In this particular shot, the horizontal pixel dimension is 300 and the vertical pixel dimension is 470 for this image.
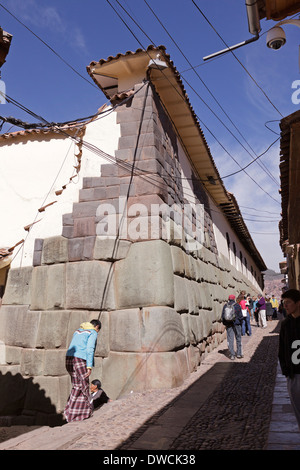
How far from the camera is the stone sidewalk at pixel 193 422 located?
329 centimetres

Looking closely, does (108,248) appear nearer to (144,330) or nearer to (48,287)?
(48,287)

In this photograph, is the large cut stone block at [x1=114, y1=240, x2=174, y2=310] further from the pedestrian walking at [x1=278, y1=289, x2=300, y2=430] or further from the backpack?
the pedestrian walking at [x1=278, y1=289, x2=300, y2=430]

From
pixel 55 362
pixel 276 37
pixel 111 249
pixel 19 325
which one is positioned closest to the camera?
pixel 276 37

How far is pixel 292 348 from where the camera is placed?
3.05 metres

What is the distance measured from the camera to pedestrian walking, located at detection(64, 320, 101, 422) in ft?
16.0

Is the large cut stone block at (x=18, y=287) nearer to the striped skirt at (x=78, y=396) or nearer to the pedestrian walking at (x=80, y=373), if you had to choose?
the pedestrian walking at (x=80, y=373)

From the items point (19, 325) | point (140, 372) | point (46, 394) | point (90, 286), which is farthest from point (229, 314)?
point (19, 325)

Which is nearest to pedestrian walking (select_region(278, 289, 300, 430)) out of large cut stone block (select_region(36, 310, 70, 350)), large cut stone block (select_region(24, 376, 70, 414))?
large cut stone block (select_region(36, 310, 70, 350))

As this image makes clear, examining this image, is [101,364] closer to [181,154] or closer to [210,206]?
[181,154]

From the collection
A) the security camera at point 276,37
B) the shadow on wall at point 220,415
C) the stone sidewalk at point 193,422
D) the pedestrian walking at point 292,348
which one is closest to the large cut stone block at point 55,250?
the stone sidewalk at point 193,422

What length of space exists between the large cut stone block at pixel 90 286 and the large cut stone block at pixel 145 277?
17 cm

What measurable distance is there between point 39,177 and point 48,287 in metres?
3.05
